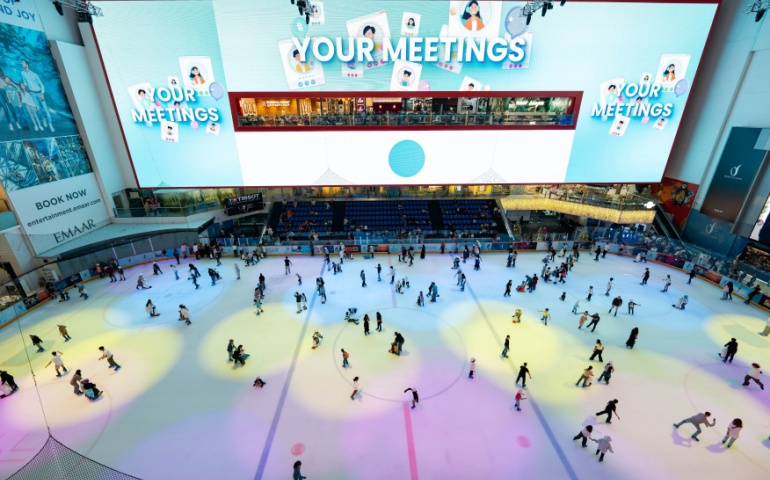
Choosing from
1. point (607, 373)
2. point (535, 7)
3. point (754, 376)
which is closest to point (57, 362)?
point (607, 373)

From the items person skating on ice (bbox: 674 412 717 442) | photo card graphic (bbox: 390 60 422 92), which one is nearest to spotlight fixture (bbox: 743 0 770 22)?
photo card graphic (bbox: 390 60 422 92)

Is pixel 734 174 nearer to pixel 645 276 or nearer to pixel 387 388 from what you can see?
pixel 645 276

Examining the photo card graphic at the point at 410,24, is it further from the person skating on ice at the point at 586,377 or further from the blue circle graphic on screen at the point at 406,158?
the person skating on ice at the point at 586,377

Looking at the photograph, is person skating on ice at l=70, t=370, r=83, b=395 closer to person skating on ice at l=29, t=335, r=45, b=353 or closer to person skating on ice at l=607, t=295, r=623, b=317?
person skating on ice at l=29, t=335, r=45, b=353

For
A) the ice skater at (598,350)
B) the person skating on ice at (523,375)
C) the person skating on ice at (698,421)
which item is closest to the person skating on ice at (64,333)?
the person skating on ice at (523,375)

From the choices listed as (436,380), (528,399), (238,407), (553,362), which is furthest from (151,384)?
A: (553,362)

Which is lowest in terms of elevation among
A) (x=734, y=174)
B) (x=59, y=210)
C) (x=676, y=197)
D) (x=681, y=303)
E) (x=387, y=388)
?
(x=387, y=388)
